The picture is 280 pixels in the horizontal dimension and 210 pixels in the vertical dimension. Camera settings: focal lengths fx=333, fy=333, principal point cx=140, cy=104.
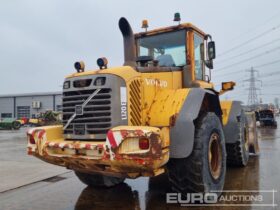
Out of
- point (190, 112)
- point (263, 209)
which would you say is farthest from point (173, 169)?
point (263, 209)

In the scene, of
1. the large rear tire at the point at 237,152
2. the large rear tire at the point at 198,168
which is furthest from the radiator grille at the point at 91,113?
the large rear tire at the point at 237,152

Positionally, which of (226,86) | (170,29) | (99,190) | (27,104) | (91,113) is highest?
(27,104)

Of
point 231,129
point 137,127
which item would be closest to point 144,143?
point 137,127

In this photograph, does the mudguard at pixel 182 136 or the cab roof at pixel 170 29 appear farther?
the cab roof at pixel 170 29

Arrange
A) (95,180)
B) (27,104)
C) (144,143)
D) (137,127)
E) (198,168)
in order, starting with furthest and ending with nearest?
1. (27,104)
2. (95,180)
3. (198,168)
4. (137,127)
5. (144,143)

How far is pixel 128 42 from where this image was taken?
5.29 m

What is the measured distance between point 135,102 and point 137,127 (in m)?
0.61

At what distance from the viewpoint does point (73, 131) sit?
4.76 m

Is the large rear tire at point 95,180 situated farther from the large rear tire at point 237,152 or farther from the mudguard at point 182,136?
the large rear tire at point 237,152

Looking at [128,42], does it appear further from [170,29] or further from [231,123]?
[231,123]

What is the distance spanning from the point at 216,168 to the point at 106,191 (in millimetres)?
1936

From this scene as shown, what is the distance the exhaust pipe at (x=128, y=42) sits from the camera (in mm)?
5100

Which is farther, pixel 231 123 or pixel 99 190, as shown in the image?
pixel 231 123

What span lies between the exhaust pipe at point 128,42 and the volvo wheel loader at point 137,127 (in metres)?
0.02
